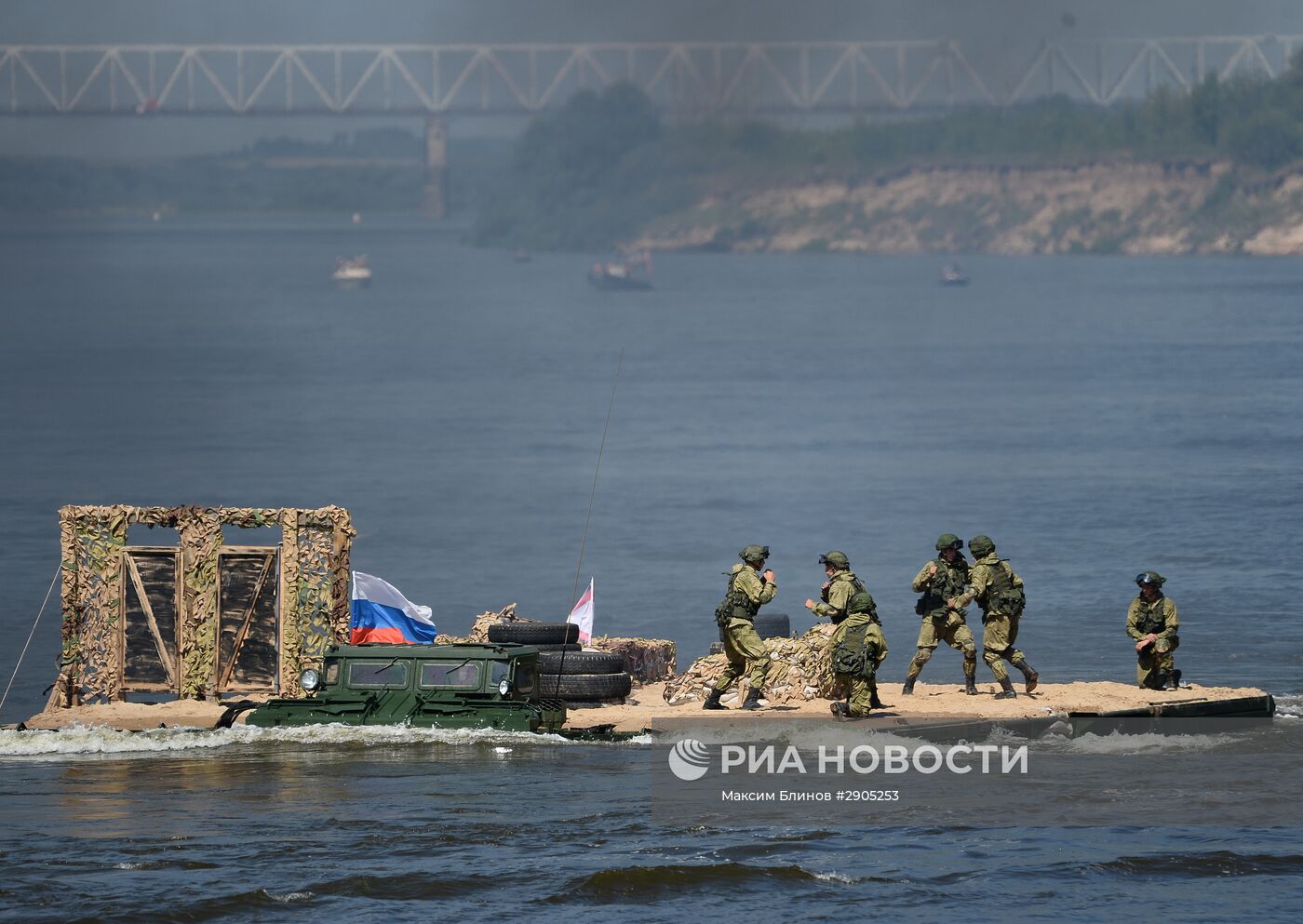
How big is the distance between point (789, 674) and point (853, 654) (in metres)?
2.33

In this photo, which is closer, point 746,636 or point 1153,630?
point 746,636

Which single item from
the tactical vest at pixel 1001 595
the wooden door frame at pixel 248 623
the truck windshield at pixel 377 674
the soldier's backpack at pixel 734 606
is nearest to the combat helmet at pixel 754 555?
the soldier's backpack at pixel 734 606

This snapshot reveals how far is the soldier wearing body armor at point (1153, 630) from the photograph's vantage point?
90.0 ft

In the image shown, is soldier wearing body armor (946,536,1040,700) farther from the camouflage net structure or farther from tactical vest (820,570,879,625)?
the camouflage net structure

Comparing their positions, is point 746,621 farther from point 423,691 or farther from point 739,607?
point 423,691

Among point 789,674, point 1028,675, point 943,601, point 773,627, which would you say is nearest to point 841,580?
point 943,601

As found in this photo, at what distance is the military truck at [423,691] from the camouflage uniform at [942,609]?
4.45 metres

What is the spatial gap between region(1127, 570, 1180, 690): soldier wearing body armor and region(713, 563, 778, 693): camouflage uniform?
15.4 ft

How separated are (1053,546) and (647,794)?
4710cm

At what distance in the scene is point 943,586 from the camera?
26781mm

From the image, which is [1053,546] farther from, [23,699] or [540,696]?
[540,696]

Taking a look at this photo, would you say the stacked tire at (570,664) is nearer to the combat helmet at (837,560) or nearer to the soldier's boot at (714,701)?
the soldier's boot at (714,701)

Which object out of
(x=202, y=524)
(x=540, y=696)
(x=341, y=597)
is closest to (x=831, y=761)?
(x=540, y=696)

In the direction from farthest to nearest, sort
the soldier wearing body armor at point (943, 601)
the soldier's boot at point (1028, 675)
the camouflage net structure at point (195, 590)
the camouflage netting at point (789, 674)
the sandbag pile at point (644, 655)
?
the sandbag pile at point (644, 655) → the camouflage net structure at point (195, 590) → the camouflage netting at point (789, 674) → the soldier wearing body armor at point (943, 601) → the soldier's boot at point (1028, 675)
